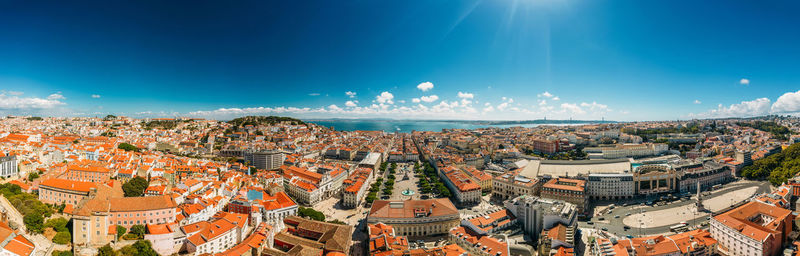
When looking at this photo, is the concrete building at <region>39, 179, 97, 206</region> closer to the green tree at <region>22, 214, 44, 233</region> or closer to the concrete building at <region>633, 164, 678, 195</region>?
the green tree at <region>22, 214, 44, 233</region>

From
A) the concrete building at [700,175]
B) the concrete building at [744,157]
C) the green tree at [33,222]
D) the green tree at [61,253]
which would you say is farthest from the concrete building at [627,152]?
the green tree at [33,222]

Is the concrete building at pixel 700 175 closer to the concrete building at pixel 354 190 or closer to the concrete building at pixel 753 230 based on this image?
the concrete building at pixel 753 230

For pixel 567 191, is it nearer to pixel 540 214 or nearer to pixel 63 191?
pixel 540 214

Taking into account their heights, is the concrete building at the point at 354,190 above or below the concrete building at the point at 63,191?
below

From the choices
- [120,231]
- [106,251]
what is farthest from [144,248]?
[120,231]

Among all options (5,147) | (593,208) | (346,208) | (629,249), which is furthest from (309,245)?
(5,147)
